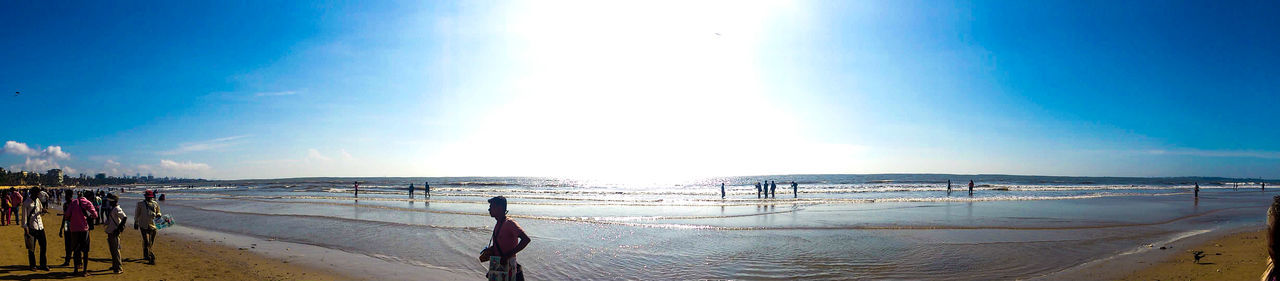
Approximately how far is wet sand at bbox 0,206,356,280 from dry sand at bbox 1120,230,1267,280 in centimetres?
1500

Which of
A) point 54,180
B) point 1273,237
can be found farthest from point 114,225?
point 54,180

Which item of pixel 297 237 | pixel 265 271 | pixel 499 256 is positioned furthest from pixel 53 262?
pixel 499 256

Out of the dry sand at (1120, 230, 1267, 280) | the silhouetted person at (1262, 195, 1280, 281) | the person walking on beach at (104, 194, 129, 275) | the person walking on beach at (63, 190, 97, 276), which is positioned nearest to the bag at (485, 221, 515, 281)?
the silhouetted person at (1262, 195, 1280, 281)

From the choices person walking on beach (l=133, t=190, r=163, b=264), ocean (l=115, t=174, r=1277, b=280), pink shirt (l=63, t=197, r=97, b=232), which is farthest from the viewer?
ocean (l=115, t=174, r=1277, b=280)

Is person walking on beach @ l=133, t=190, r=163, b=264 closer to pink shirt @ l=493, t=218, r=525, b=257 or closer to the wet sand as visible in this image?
the wet sand

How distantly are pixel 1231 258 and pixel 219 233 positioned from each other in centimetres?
2692

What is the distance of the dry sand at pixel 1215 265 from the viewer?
9.48 m

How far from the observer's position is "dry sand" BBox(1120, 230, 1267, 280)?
9.48m

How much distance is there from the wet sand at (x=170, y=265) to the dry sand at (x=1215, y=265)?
15.0m

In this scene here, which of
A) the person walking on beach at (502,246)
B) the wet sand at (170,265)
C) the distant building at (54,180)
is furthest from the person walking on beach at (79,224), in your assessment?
the distant building at (54,180)

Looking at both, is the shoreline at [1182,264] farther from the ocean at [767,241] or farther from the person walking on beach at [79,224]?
the person walking on beach at [79,224]

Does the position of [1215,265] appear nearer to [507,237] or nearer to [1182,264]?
[1182,264]

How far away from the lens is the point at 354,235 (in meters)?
16.8

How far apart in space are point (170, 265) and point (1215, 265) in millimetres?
20407
